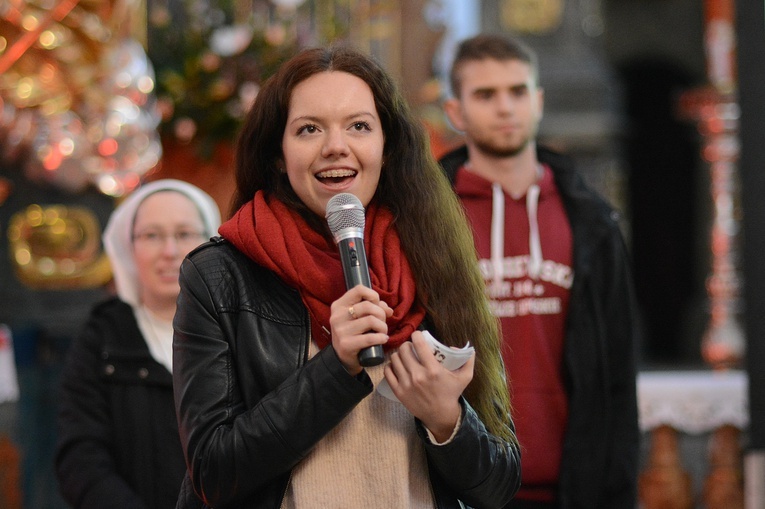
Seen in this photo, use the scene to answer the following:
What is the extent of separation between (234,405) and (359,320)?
0.97ft

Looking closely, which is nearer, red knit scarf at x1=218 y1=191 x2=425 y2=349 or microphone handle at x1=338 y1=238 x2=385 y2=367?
microphone handle at x1=338 y1=238 x2=385 y2=367

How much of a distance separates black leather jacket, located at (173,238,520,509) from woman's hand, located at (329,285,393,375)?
2.6 inches

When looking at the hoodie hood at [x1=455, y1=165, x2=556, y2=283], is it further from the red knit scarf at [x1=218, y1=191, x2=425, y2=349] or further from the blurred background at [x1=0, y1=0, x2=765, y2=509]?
the red knit scarf at [x1=218, y1=191, x2=425, y2=349]

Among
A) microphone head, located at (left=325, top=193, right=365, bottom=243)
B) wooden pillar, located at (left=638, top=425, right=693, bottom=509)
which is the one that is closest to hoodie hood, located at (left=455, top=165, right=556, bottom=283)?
microphone head, located at (left=325, top=193, right=365, bottom=243)

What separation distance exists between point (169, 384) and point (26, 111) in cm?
245

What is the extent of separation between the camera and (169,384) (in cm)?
290

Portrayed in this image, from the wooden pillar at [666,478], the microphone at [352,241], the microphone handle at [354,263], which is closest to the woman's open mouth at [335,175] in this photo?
the microphone at [352,241]

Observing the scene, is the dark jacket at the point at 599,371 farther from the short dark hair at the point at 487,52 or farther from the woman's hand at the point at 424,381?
the woman's hand at the point at 424,381

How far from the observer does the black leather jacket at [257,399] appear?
1807 millimetres

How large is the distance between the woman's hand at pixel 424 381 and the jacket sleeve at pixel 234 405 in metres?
0.06

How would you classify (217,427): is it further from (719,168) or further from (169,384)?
(719,168)

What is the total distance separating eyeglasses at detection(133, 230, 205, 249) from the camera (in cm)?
310

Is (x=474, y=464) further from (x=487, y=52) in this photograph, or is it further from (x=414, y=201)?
(x=487, y=52)

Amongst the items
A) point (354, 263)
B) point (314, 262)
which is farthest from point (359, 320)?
point (314, 262)
